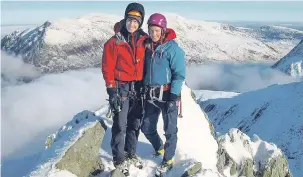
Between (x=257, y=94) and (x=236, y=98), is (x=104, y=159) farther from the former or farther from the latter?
(x=236, y=98)

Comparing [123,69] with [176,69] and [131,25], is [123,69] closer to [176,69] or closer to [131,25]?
[131,25]

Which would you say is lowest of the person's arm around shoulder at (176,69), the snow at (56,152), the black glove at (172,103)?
the snow at (56,152)

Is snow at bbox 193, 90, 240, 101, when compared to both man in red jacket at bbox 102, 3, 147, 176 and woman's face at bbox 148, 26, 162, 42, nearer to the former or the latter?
man in red jacket at bbox 102, 3, 147, 176

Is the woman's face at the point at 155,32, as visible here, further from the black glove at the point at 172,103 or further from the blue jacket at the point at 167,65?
the black glove at the point at 172,103

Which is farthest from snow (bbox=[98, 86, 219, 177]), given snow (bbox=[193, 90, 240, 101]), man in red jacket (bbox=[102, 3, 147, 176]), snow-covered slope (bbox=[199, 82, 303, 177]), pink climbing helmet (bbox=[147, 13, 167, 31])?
snow (bbox=[193, 90, 240, 101])

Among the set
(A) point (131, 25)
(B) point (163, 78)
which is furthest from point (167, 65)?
(A) point (131, 25)

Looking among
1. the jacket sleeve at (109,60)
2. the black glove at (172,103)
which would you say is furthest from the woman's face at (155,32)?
the black glove at (172,103)

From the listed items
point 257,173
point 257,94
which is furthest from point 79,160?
point 257,94
